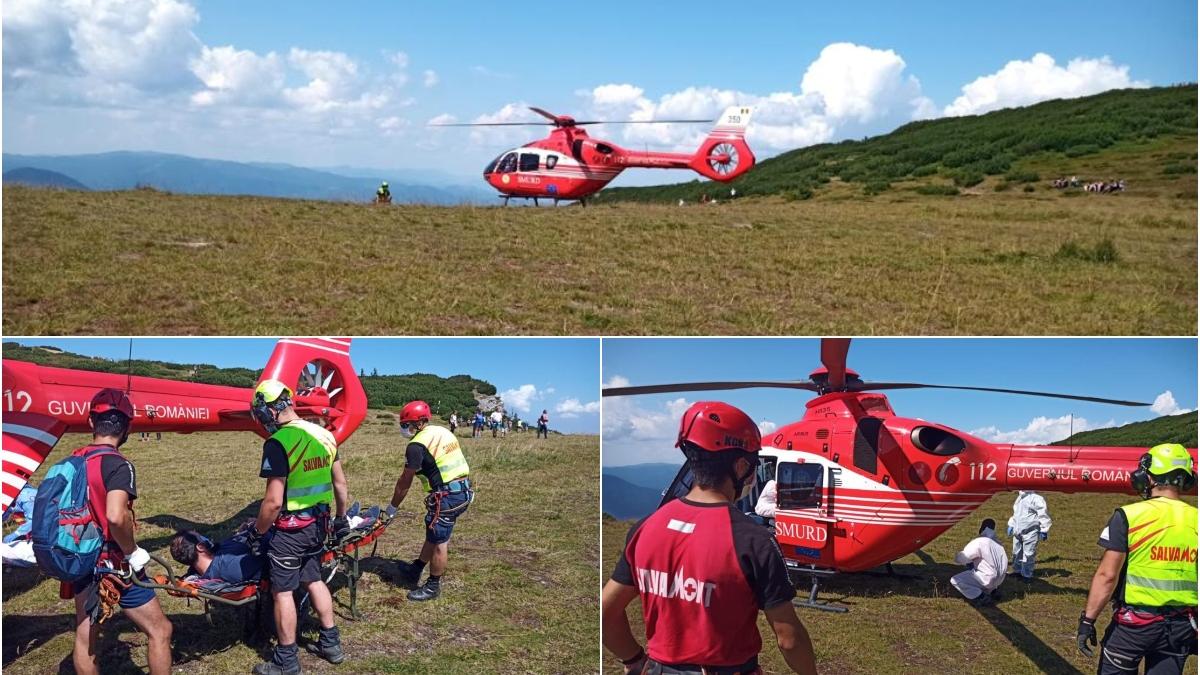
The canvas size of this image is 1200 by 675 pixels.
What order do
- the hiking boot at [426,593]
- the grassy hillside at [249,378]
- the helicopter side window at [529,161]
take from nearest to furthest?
1. the grassy hillside at [249,378]
2. the hiking boot at [426,593]
3. the helicopter side window at [529,161]

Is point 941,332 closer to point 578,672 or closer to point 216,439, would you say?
point 578,672

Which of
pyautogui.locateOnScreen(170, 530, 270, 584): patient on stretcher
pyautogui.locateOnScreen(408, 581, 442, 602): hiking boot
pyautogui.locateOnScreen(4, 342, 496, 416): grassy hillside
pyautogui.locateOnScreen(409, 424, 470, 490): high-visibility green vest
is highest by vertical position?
pyautogui.locateOnScreen(4, 342, 496, 416): grassy hillside

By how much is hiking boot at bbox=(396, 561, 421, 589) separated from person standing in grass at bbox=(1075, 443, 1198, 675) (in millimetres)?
5966

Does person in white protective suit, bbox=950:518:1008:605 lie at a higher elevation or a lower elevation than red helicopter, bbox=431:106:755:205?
lower

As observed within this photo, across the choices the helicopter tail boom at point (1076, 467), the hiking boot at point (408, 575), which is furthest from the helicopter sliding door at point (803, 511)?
the hiking boot at point (408, 575)

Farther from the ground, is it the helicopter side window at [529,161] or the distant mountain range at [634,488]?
the helicopter side window at [529,161]

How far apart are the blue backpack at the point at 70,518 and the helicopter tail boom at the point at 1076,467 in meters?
7.71

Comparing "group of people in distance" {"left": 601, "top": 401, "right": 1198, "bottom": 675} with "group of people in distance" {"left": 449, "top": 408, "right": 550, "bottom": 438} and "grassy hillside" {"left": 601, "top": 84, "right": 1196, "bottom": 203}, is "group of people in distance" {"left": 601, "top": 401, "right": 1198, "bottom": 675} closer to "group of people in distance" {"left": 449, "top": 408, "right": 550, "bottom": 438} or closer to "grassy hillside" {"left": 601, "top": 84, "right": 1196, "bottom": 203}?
"group of people in distance" {"left": 449, "top": 408, "right": 550, "bottom": 438}

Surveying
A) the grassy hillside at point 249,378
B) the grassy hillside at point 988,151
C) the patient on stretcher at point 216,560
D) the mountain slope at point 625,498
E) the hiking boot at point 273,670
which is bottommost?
the hiking boot at point 273,670

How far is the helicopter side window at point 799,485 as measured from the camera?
896cm

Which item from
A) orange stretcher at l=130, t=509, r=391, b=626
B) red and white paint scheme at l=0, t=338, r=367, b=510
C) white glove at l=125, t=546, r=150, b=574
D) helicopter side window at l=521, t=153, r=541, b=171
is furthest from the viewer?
helicopter side window at l=521, t=153, r=541, b=171

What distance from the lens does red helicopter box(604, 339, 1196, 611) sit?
320 inches

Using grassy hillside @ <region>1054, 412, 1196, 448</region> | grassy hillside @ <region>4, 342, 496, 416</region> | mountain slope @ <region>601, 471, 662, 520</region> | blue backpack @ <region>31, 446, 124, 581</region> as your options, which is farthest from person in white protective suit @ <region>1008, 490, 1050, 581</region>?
blue backpack @ <region>31, 446, 124, 581</region>

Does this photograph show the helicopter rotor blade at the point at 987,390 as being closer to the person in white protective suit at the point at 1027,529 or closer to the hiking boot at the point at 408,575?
the person in white protective suit at the point at 1027,529
